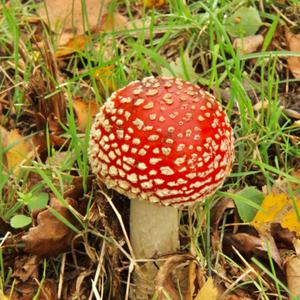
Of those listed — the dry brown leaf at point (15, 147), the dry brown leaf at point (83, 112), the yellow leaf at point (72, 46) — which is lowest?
the dry brown leaf at point (15, 147)

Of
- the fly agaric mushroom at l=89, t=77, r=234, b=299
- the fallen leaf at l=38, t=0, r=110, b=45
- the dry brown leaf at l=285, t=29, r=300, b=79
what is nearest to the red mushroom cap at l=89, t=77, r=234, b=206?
the fly agaric mushroom at l=89, t=77, r=234, b=299

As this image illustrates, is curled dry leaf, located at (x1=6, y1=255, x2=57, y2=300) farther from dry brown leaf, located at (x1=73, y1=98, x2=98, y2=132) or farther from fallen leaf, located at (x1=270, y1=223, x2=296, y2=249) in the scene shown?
fallen leaf, located at (x1=270, y1=223, x2=296, y2=249)

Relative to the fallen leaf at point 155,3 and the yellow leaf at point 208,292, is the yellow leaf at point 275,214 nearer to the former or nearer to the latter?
the yellow leaf at point 208,292

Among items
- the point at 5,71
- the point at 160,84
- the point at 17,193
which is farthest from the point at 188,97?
the point at 5,71

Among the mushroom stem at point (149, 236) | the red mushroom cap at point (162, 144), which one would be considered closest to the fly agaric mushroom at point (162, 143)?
the red mushroom cap at point (162, 144)

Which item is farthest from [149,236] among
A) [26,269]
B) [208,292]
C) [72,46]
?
[72,46]

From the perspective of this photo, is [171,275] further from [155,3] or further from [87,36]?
[155,3]
